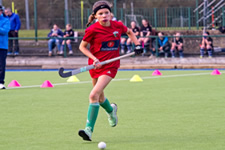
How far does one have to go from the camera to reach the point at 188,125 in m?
7.61

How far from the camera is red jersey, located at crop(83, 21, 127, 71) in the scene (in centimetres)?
713

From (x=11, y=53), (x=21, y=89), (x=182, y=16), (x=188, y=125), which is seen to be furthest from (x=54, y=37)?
(x=188, y=125)

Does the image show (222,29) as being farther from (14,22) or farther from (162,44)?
(14,22)

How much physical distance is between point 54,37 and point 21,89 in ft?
28.5

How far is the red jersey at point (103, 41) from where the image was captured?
23.4 ft

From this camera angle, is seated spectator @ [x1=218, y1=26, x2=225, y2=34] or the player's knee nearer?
the player's knee

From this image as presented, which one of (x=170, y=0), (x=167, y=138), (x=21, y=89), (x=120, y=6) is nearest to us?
(x=167, y=138)

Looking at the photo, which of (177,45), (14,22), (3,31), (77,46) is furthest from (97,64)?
(14,22)

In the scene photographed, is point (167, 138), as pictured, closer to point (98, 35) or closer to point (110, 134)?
point (110, 134)

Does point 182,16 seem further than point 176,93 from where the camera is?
Yes

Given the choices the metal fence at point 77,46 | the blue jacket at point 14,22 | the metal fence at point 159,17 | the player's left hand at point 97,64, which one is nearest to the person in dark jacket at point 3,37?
the player's left hand at point 97,64

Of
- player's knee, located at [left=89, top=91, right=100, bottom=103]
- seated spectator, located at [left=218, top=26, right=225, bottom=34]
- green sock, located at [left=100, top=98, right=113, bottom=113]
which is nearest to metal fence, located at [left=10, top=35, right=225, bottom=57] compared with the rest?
seated spectator, located at [left=218, top=26, right=225, bottom=34]

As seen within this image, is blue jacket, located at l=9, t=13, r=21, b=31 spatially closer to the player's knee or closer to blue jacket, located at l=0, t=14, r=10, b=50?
blue jacket, located at l=0, t=14, r=10, b=50

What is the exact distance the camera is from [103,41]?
23.4 feet
